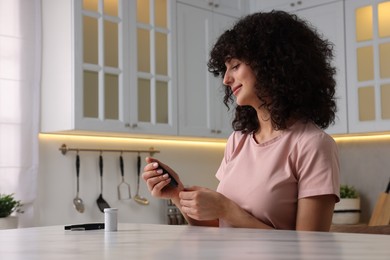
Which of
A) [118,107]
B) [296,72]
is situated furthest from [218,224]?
[118,107]

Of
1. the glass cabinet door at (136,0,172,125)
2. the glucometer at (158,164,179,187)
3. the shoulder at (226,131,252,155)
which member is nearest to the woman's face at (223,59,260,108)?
the shoulder at (226,131,252,155)

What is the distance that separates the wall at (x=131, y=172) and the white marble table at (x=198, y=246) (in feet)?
7.26

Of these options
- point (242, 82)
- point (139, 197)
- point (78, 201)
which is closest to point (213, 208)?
point (242, 82)

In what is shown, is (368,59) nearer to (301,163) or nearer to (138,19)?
(138,19)

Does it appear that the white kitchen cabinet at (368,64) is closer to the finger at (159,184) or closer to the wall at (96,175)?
the wall at (96,175)

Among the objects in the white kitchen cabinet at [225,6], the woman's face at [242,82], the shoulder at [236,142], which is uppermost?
the white kitchen cabinet at [225,6]

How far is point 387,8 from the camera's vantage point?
13.0 ft

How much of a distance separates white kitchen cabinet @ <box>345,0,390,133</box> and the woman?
1966mm

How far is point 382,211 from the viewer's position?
13.0ft

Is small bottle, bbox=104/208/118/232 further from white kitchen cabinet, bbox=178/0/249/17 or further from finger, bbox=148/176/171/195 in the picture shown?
white kitchen cabinet, bbox=178/0/249/17

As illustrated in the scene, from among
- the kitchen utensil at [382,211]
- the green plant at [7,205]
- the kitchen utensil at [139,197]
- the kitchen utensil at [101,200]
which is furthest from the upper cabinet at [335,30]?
the green plant at [7,205]

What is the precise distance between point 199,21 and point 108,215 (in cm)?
273

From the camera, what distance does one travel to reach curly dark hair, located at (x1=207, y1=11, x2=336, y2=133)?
191cm

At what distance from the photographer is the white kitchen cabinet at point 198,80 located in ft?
13.5
